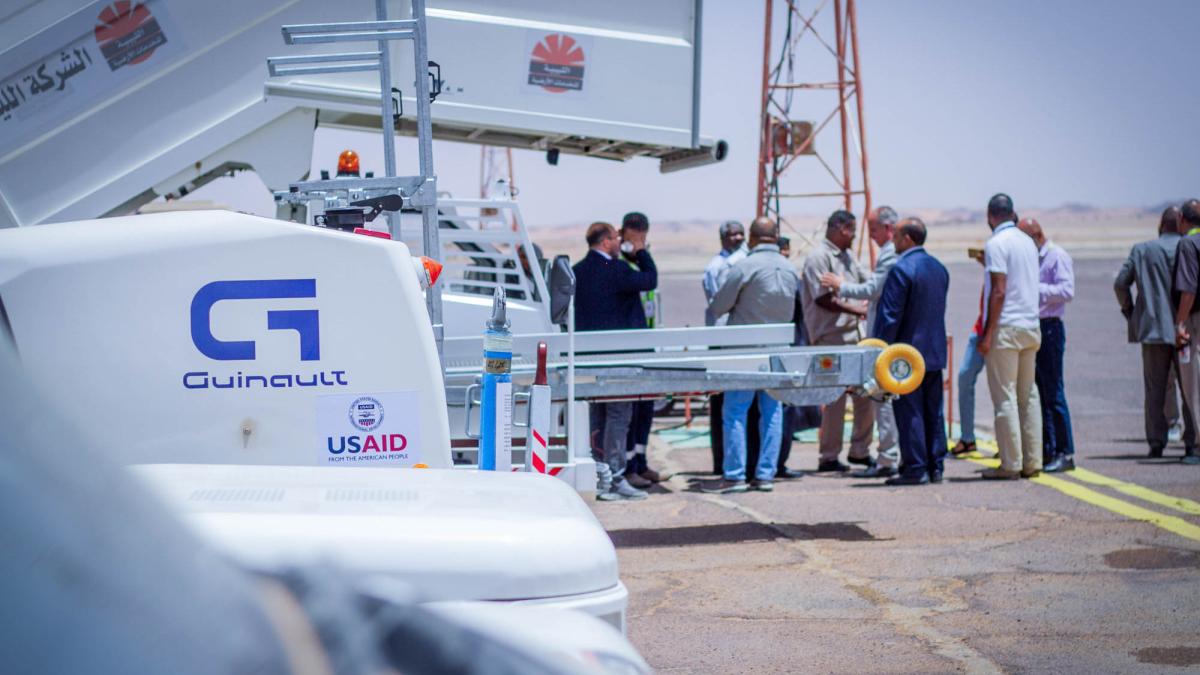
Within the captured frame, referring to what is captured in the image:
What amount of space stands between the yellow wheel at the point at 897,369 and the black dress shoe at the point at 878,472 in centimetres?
282

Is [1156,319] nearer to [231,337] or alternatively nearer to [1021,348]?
[1021,348]

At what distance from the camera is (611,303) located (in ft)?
30.8

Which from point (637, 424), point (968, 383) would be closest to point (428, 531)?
point (637, 424)

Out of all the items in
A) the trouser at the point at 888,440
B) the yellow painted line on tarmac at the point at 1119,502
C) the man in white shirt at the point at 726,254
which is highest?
the man in white shirt at the point at 726,254

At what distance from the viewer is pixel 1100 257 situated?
9638 centimetres

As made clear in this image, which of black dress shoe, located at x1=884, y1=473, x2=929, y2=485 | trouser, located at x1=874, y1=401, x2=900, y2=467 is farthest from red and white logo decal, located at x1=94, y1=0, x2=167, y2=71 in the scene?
black dress shoe, located at x1=884, y1=473, x2=929, y2=485

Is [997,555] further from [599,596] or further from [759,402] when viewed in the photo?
[599,596]

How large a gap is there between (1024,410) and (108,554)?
927 centimetres

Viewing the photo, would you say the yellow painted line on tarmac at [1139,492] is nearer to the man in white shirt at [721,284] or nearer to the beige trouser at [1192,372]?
the beige trouser at [1192,372]

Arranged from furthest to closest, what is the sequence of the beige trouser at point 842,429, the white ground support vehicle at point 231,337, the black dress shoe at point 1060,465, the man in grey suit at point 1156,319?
the beige trouser at point 842,429 → the man in grey suit at point 1156,319 → the black dress shoe at point 1060,465 → the white ground support vehicle at point 231,337

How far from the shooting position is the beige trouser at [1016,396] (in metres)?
9.50

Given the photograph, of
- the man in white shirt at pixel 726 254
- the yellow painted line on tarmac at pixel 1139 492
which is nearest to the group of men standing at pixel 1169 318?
the yellow painted line on tarmac at pixel 1139 492

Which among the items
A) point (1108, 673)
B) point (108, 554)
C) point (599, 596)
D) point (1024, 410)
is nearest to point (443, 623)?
point (108, 554)

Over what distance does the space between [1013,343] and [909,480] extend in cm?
131
